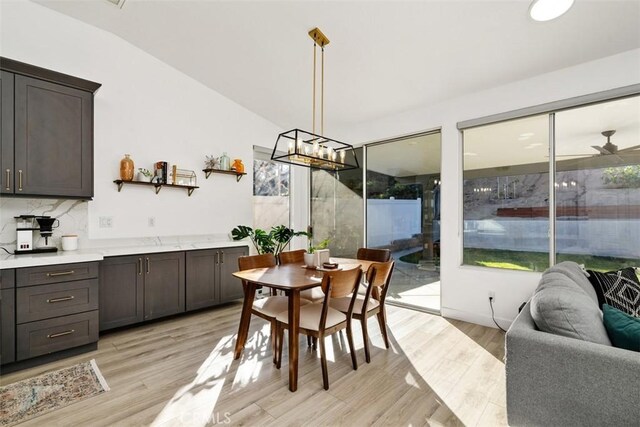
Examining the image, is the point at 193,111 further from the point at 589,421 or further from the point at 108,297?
the point at 589,421

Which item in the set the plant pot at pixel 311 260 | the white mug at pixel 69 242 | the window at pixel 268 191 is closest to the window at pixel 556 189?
the plant pot at pixel 311 260

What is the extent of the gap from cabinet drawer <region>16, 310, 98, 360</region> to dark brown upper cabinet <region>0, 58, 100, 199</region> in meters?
1.14

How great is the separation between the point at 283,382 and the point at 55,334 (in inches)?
80.2

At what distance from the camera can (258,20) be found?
113 inches

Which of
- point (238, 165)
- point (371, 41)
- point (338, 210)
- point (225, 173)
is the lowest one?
point (338, 210)

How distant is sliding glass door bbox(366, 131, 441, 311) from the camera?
3898 mm

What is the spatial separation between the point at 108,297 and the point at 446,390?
127 inches

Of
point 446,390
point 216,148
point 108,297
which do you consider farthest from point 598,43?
point 108,297

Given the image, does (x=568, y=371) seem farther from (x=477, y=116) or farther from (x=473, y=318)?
(x=477, y=116)

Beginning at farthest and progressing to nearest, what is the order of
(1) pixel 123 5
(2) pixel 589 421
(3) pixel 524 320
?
(1) pixel 123 5 < (3) pixel 524 320 < (2) pixel 589 421

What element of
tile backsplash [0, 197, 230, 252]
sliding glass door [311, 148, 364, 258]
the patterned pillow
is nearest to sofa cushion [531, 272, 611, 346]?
the patterned pillow

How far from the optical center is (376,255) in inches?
140

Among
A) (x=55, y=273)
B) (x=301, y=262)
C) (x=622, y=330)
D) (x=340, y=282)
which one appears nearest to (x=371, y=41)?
(x=340, y=282)

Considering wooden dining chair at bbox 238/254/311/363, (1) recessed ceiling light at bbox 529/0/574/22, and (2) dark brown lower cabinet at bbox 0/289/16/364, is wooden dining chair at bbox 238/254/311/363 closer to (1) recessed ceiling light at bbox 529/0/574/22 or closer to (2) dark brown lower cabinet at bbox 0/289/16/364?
(2) dark brown lower cabinet at bbox 0/289/16/364
